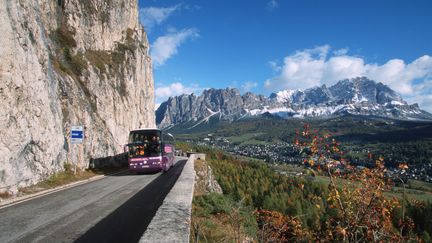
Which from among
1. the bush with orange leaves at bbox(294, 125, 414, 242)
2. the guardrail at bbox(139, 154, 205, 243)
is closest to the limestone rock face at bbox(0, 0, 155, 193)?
the guardrail at bbox(139, 154, 205, 243)

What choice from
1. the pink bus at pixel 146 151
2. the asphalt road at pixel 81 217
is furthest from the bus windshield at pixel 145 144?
the asphalt road at pixel 81 217

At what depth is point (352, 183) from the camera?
26.0 ft

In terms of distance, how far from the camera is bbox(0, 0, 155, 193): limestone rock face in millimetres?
17922

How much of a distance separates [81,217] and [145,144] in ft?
60.2

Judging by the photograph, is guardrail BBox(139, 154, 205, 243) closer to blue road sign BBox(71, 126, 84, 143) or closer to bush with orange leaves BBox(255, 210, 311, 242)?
bush with orange leaves BBox(255, 210, 311, 242)

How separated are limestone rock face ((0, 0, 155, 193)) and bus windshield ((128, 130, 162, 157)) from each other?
4.42 meters

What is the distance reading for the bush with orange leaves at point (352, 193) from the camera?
20.9ft

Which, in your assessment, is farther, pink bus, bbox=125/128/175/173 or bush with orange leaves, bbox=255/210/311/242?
pink bus, bbox=125/128/175/173

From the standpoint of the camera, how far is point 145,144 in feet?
95.5

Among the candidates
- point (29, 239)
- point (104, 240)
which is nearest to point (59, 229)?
point (29, 239)

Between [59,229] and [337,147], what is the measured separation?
774 cm

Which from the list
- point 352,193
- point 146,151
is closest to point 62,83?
point 146,151

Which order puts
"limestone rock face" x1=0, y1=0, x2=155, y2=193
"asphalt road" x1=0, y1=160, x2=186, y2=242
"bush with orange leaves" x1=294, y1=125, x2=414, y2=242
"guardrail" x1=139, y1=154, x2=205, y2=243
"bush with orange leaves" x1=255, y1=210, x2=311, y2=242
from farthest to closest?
1. "limestone rock face" x1=0, y1=0, x2=155, y2=193
2. "asphalt road" x1=0, y1=160, x2=186, y2=242
3. "bush with orange leaves" x1=255, y1=210, x2=311, y2=242
4. "bush with orange leaves" x1=294, y1=125, x2=414, y2=242
5. "guardrail" x1=139, y1=154, x2=205, y2=243

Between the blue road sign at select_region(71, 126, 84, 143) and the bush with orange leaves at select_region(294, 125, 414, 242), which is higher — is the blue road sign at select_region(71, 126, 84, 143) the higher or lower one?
the higher one
